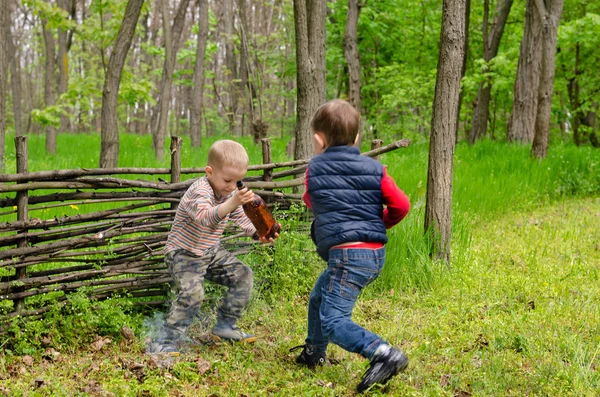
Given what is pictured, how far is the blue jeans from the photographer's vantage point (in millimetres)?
3006

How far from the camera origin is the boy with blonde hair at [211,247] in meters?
3.31

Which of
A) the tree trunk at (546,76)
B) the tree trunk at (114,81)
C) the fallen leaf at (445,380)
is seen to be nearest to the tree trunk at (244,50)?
the tree trunk at (114,81)

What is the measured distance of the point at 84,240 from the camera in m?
3.91

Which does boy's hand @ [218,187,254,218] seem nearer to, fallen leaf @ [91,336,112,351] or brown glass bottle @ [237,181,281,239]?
brown glass bottle @ [237,181,281,239]

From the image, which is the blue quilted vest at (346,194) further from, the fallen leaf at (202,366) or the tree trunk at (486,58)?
the tree trunk at (486,58)

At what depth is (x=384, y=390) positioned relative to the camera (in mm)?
3113

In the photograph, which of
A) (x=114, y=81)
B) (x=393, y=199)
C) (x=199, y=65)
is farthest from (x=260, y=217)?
(x=199, y=65)

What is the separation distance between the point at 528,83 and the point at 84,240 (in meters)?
10.4

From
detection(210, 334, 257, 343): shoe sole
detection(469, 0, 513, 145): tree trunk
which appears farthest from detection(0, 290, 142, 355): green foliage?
detection(469, 0, 513, 145): tree trunk

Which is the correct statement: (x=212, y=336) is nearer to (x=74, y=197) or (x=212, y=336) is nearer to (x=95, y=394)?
(x=95, y=394)

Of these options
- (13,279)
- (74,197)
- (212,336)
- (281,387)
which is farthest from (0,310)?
(281,387)

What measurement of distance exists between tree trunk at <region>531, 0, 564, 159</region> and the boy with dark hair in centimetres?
738

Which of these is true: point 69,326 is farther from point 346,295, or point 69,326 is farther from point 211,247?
point 346,295

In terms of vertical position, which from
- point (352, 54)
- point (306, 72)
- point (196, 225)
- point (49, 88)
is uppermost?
point (352, 54)
